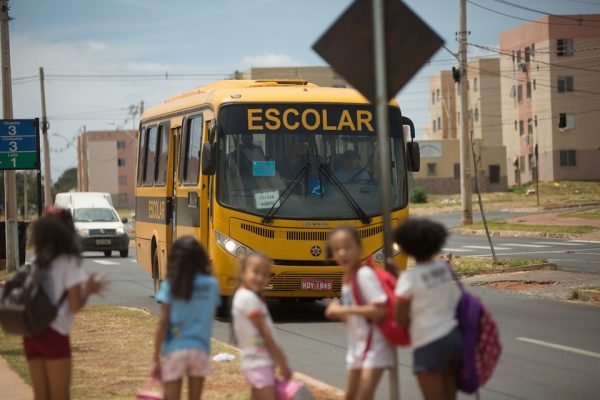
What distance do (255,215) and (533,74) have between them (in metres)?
75.0

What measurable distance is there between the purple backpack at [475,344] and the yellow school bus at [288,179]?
29.4ft

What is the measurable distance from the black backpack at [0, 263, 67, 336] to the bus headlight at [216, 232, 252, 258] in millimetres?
8638

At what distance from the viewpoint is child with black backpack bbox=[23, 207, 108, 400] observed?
745 centimetres

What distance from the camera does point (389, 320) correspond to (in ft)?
23.3

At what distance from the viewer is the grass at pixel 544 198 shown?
69.0 m

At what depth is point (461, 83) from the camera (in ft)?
136

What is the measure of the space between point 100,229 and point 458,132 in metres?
84.4

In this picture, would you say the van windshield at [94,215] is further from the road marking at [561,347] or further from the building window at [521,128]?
the building window at [521,128]

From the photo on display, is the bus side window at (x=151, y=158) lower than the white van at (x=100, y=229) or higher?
higher

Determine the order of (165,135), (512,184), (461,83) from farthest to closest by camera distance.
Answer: (512,184) < (461,83) < (165,135)

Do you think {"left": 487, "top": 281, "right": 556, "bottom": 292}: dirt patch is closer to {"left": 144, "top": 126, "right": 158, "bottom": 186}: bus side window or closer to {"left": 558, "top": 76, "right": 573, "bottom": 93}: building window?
{"left": 144, "top": 126, "right": 158, "bottom": 186}: bus side window

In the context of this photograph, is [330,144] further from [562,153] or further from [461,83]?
[562,153]

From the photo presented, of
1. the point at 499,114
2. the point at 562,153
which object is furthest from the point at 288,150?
the point at 499,114

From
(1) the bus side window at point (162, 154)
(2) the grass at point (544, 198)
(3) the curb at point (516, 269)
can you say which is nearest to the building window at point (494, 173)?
(2) the grass at point (544, 198)
